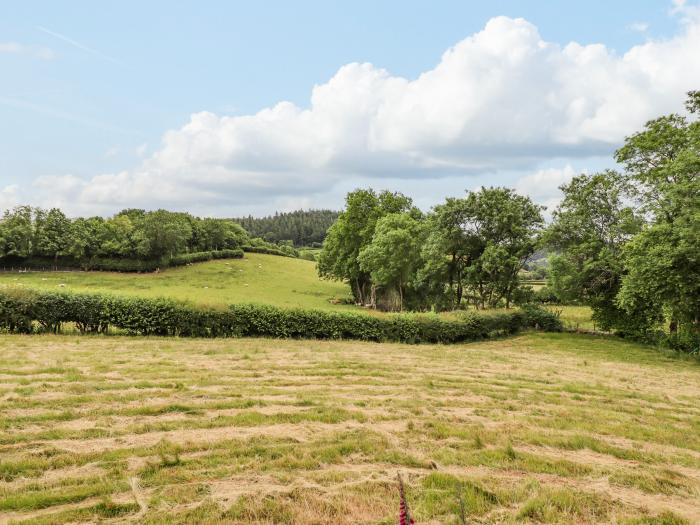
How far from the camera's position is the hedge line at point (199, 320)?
2012 centimetres

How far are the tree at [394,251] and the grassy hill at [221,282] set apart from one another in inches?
313

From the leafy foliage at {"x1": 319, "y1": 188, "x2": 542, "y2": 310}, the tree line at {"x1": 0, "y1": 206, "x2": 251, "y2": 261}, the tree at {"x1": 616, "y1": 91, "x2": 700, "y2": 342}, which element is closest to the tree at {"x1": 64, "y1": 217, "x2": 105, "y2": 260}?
the tree line at {"x1": 0, "y1": 206, "x2": 251, "y2": 261}

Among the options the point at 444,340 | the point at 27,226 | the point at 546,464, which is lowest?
the point at 444,340

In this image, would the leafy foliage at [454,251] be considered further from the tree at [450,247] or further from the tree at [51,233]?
the tree at [51,233]

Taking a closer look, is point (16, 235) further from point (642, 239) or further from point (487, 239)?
point (642, 239)

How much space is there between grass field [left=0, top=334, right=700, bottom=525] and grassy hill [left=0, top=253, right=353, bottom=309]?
36.2 meters

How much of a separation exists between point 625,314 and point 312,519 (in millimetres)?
32590

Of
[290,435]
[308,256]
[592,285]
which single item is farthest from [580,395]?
[308,256]

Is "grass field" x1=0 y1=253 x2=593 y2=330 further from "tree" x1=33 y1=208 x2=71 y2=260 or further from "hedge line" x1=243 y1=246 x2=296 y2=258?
"hedge line" x1=243 y1=246 x2=296 y2=258

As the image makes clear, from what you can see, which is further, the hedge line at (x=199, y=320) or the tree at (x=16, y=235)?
the tree at (x=16, y=235)

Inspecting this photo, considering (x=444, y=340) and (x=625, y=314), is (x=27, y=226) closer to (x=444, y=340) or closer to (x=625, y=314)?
(x=444, y=340)

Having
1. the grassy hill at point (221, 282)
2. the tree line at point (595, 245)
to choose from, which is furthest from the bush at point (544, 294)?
the grassy hill at point (221, 282)

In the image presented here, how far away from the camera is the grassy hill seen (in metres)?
52.8

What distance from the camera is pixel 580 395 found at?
12289 mm
